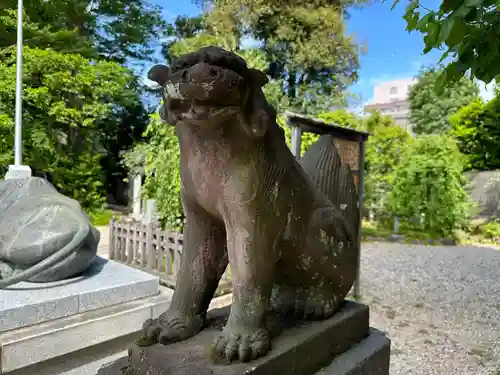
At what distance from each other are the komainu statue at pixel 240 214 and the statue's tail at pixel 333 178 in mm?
155

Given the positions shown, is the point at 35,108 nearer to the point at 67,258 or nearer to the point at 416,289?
the point at 67,258

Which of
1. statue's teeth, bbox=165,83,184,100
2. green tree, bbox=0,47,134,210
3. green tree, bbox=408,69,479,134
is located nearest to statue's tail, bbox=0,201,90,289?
statue's teeth, bbox=165,83,184,100

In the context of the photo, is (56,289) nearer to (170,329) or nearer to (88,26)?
(170,329)

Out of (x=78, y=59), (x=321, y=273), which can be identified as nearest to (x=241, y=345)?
(x=321, y=273)

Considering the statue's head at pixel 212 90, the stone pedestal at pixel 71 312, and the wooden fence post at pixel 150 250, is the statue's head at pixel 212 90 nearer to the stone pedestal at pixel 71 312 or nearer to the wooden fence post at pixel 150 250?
the stone pedestal at pixel 71 312

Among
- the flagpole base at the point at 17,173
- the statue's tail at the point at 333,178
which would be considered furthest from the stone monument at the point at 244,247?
the flagpole base at the point at 17,173

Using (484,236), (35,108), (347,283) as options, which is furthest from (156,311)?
(484,236)

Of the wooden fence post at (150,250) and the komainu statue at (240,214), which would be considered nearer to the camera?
the komainu statue at (240,214)

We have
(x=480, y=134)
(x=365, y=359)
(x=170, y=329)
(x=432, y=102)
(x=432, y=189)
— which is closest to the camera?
(x=170, y=329)

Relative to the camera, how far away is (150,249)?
468 cm

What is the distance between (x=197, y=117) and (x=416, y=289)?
5.23 metres

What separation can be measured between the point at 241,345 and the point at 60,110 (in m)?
7.99

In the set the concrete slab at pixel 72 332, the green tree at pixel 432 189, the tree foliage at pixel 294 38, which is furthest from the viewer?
the tree foliage at pixel 294 38

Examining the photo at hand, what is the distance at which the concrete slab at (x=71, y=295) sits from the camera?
2.19 meters
